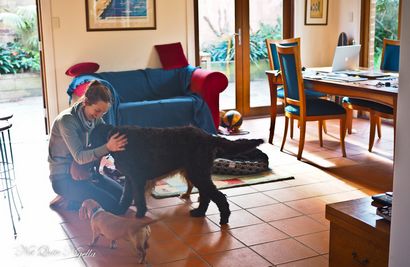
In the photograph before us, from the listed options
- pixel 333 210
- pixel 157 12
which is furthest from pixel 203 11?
pixel 333 210

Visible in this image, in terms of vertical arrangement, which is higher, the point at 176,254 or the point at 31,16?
the point at 31,16

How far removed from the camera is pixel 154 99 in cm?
581

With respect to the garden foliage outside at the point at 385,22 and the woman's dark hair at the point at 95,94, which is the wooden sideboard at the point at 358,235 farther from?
the garden foliage outside at the point at 385,22

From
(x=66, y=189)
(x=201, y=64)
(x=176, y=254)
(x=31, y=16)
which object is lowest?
(x=176, y=254)

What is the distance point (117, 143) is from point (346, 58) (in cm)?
293

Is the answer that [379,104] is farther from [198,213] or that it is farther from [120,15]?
[120,15]

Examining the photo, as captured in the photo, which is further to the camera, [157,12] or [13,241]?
[157,12]

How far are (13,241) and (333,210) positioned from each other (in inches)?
73.6

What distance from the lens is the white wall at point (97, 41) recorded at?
570cm

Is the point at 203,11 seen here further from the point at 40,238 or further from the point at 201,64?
the point at 40,238

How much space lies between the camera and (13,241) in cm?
313

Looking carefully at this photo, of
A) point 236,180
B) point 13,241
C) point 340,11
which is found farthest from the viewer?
point 340,11

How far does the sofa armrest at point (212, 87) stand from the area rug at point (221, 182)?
4.32 feet

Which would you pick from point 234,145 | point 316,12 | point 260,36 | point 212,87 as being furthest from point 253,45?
point 234,145
